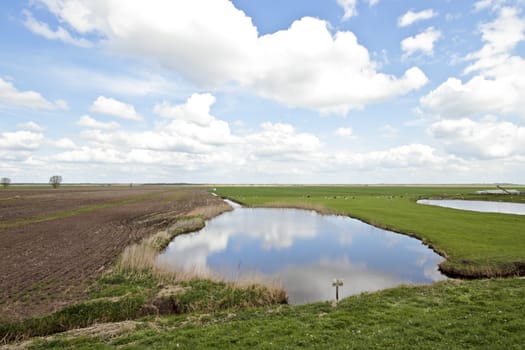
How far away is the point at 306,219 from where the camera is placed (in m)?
49.1

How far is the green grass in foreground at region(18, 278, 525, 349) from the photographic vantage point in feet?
28.7

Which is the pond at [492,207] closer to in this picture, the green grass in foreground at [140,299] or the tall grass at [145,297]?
the tall grass at [145,297]

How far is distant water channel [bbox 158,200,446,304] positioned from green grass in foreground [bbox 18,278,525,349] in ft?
14.0

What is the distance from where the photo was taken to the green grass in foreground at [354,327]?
344 inches

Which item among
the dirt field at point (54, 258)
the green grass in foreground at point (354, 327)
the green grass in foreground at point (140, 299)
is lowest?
the green grass in foreground at point (140, 299)

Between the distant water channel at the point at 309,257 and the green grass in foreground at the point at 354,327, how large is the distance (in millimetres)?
4280

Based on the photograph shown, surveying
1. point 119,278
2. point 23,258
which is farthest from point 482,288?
point 23,258

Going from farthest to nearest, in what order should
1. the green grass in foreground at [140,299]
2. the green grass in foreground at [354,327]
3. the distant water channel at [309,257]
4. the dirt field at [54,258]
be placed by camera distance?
the distant water channel at [309,257] < the dirt field at [54,258] < the green grass in foreground at [140,299] < the green grass in foreground at [354,327]

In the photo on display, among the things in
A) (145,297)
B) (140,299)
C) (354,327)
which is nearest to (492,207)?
(354,327)

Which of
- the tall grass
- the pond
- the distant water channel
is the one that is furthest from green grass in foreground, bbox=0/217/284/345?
the pond

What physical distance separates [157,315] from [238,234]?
75.7 feet

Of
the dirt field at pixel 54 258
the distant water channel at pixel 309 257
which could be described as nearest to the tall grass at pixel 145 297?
the dirt field at pixel 54 258

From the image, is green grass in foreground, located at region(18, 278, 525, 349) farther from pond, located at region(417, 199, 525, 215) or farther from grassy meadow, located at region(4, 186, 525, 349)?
pond, located at region(417, 199, 525, 215)

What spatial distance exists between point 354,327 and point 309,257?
15.7 metres
